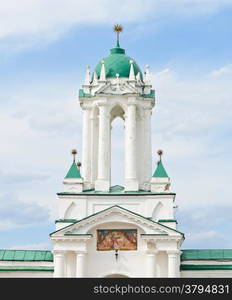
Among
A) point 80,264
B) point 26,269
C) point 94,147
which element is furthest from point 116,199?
point 26,269

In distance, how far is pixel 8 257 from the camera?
5294 centimetres

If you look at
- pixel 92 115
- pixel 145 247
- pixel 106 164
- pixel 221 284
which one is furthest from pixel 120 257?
pixel 221 284

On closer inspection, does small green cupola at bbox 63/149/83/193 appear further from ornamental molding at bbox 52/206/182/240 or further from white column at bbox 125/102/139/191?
white column at bbox 125/102/139/191

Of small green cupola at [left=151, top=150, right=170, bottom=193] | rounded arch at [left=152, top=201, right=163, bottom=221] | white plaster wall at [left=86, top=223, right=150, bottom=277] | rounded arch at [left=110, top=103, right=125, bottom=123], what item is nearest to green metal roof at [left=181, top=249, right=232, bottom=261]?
rounded arch at [left=152, top=201, right=163, bottom=221]

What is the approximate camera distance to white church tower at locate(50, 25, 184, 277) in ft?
166

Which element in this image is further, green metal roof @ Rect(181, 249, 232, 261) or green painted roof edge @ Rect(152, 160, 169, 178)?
green painted roof edge @ Rect(152, 160, 169, 178)

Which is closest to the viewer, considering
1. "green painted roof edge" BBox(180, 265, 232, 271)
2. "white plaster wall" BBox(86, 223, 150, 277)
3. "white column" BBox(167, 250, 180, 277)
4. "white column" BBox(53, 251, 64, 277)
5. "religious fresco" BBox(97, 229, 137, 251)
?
"white column" BBox(167, 250, 180, 277)

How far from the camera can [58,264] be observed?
1988 inches

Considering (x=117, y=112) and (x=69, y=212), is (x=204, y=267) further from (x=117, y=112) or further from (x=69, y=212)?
(x=117, y=112)

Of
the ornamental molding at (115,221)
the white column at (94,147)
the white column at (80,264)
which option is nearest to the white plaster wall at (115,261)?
the ornamental molding at (115,221)

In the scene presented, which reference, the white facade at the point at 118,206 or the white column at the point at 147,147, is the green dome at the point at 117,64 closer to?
the white facade at the point at 118,206

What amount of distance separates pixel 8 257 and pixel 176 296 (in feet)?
88.0

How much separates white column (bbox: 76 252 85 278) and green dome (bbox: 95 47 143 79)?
13.4 metres

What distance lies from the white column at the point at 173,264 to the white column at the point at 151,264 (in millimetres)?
974
